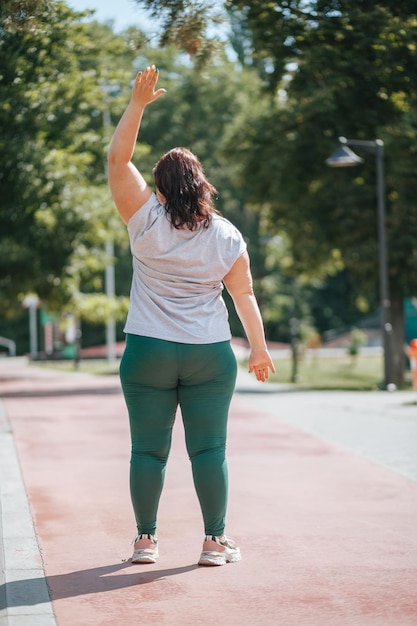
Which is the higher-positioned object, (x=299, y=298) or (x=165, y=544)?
(x=165, y=544)

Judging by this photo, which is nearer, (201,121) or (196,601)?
(196,601)

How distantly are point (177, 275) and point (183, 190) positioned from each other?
0.39 m

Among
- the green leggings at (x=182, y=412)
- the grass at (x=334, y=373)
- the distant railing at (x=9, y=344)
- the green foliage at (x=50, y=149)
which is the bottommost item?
the distant railing at (x=9, y=344)

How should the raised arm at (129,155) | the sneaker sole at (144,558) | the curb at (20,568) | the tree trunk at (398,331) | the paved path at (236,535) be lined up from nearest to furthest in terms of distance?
the curb at (20,568) < the paved path at (236,535) < the raised arm at (129,155) < the sneaker sole at (144,558) < the tree trunk at (398,331)

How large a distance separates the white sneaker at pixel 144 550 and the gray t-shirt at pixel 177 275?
1001mm

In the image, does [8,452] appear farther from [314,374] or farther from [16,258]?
[314,374]

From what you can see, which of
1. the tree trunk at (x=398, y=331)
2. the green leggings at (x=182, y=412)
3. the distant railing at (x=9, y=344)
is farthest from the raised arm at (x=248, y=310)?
the distant railing at (x=9, y=344)

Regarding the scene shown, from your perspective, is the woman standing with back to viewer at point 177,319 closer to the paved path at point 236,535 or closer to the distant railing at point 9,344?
the paved path at point 236,535

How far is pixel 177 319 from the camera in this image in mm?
5113

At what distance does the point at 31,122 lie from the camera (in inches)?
598

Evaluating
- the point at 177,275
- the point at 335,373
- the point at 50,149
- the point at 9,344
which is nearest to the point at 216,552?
the point at 177,275

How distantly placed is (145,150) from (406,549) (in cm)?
2443

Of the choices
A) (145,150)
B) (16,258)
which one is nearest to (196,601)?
(16,258)

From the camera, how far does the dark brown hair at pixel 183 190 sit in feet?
16.7
